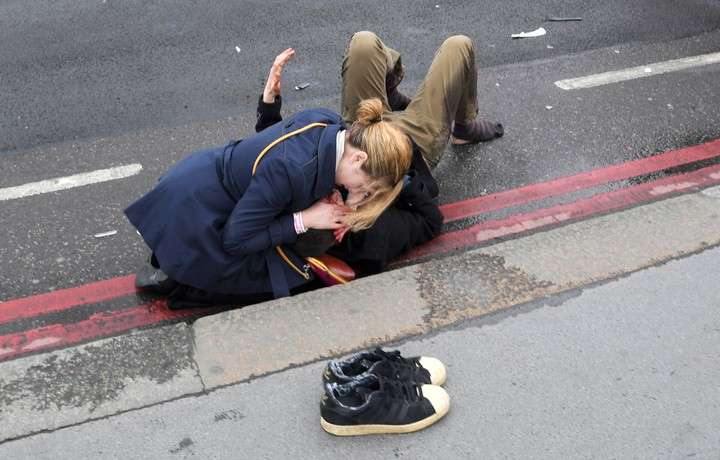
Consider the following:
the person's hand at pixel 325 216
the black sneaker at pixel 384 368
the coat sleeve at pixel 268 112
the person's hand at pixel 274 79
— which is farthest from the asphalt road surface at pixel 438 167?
the person's hand at pixel 274 79

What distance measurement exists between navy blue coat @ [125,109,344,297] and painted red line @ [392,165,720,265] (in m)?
0.79

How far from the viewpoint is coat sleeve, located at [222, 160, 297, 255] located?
120 inches

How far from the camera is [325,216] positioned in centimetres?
322

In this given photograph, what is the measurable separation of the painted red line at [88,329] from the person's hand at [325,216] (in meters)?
0.70

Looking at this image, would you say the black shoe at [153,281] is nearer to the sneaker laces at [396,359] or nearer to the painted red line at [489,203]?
the painted red line at [489,203]

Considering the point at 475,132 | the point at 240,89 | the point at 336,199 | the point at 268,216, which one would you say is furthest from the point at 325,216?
the point at 240,89

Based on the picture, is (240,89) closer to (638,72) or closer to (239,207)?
(239,207)

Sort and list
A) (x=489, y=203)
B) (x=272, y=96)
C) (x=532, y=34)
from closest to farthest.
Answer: (x=272, y=96)
(x=489, y=203)
(x=532, y=34)

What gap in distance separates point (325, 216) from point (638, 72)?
3.28 m

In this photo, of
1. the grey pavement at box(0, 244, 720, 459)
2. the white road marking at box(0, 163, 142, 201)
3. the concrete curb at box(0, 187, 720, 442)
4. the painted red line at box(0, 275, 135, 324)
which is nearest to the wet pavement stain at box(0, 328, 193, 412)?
the concrete curb at box(0, 187, 720, 442)

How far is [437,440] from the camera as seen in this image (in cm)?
274

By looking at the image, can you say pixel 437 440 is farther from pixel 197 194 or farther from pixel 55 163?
pixel 55 163

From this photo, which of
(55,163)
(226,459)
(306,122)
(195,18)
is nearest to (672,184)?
(306,122)

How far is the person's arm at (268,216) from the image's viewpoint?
305 centimetres
